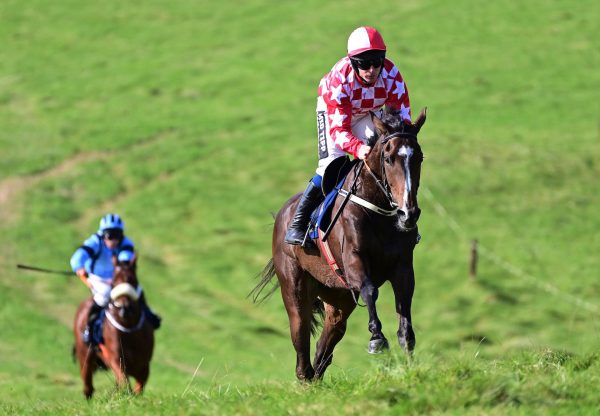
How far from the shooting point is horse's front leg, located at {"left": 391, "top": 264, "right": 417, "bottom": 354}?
10.4 meters

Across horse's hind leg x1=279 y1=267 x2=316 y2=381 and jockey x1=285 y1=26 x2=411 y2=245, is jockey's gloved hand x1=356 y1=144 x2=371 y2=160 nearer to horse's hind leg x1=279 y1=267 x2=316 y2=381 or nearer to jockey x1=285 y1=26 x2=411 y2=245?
jockey x1=285 y1=26 x2=411 y2=245

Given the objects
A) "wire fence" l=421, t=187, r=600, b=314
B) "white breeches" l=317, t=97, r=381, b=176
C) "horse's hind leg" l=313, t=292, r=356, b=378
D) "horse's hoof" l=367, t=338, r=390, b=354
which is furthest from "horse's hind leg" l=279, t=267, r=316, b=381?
"wire fence" l=421, t=187, r=600, b=314

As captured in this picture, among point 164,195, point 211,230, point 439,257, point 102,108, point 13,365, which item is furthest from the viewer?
point 102,108

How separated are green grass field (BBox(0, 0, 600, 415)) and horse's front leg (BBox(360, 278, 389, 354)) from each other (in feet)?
1.74

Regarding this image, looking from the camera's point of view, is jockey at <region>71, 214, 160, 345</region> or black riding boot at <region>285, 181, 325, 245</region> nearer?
black riding boot at <region>285, 181, 325, 245</region>

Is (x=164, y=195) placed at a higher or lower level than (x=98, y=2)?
lower

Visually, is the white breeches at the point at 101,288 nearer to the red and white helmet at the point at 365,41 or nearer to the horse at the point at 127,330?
the horse at the point at 127,330

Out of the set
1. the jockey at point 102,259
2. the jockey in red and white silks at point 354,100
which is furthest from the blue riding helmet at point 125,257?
the jockey in red and white silks at point 354,100

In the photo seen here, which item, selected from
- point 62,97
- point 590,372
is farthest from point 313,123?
point 590,372

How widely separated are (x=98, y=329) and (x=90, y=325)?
189 millimetres

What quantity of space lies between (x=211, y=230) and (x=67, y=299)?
9191 mm

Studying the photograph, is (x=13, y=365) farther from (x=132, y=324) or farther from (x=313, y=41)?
(x=313, y=41)

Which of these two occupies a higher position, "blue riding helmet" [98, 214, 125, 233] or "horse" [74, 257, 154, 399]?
"blue riding helmet" [98, 214, 125, 233]

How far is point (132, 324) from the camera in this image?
18484mm
